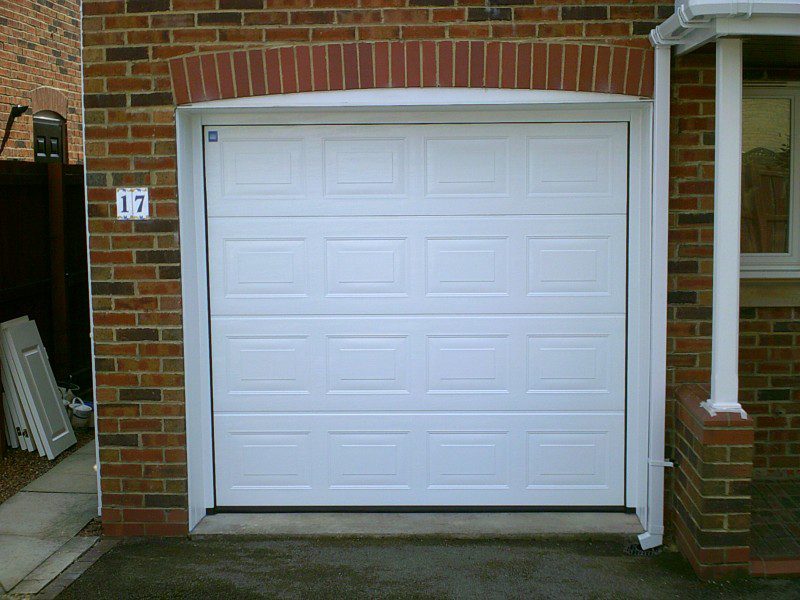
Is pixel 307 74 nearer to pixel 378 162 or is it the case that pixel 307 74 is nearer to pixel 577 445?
pixel 378 162

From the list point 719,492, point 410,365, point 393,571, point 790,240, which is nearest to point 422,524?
point 393,571

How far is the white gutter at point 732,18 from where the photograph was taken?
422 centimetres

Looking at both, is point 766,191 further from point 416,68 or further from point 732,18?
point 416,68

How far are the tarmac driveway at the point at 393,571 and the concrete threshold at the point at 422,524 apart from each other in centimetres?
6

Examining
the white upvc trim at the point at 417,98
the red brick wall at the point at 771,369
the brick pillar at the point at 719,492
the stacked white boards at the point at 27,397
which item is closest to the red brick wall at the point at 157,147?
the white upvc trim at the point at 417,98

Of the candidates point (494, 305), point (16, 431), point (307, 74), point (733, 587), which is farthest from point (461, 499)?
point (16, 431)

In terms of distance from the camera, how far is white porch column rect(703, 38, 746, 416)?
455 centimetres

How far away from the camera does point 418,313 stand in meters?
5.48

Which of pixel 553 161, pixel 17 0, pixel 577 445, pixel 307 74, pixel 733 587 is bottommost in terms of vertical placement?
pixel 733 587

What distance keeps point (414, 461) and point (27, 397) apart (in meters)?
3.20

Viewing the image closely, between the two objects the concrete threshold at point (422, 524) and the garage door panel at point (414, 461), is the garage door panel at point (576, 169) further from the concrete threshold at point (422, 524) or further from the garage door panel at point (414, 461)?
the concrete threshold at point (422, 524)

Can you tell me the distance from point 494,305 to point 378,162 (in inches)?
42.1

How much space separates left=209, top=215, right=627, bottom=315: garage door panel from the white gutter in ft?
4.09

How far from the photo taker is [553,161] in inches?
211
